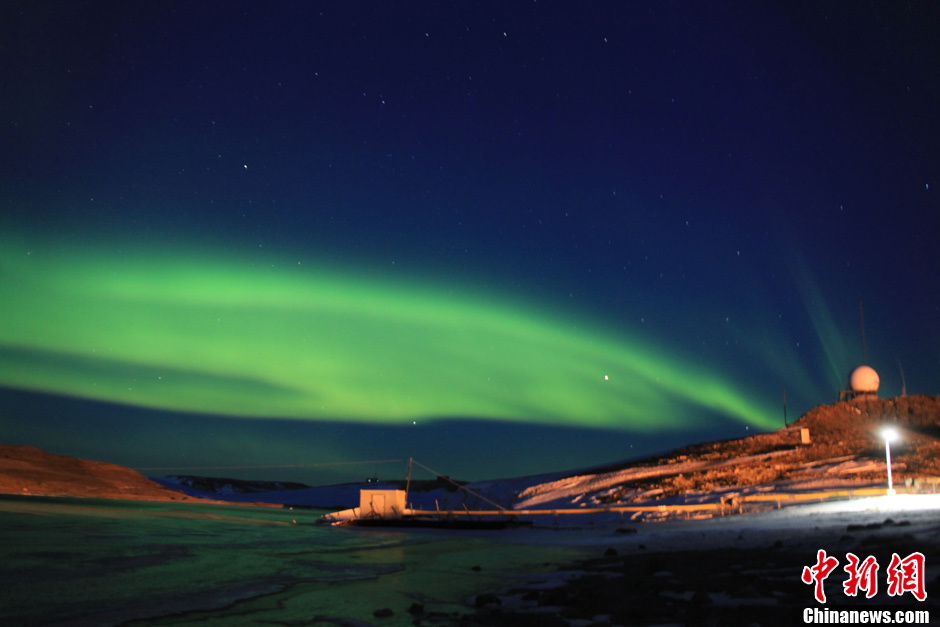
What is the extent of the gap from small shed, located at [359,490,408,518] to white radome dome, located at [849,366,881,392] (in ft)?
157

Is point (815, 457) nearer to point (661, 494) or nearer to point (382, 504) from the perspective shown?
point (661, 494)

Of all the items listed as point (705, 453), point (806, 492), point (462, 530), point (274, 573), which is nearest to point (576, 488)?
point (705, 453)

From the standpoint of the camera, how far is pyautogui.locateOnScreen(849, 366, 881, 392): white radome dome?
224ft

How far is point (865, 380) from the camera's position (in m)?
68.4

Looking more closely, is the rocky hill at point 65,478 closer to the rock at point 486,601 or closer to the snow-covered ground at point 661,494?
the snow-covered ground at point 661,494

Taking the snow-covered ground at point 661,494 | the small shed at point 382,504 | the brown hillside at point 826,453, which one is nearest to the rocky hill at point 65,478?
the snow-covered ground at point 661,494

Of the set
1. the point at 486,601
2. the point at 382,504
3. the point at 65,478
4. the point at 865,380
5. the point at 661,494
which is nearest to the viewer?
the point at 486,601

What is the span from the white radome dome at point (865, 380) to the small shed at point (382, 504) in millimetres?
47765

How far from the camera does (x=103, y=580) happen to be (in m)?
19.4

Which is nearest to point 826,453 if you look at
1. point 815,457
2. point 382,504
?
point 815,457

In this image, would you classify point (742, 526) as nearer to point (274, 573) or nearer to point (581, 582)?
point (581, 582)

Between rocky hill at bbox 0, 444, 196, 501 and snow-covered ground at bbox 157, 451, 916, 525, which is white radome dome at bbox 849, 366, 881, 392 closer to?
snow-covered ground at bbox 157, 451, 916, 525

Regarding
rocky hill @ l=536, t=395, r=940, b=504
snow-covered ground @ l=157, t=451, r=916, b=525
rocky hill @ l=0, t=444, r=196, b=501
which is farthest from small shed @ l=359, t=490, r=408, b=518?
rocky hill @ l=0, t=444, r=196, b=501

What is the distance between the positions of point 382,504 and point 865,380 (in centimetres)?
5067
